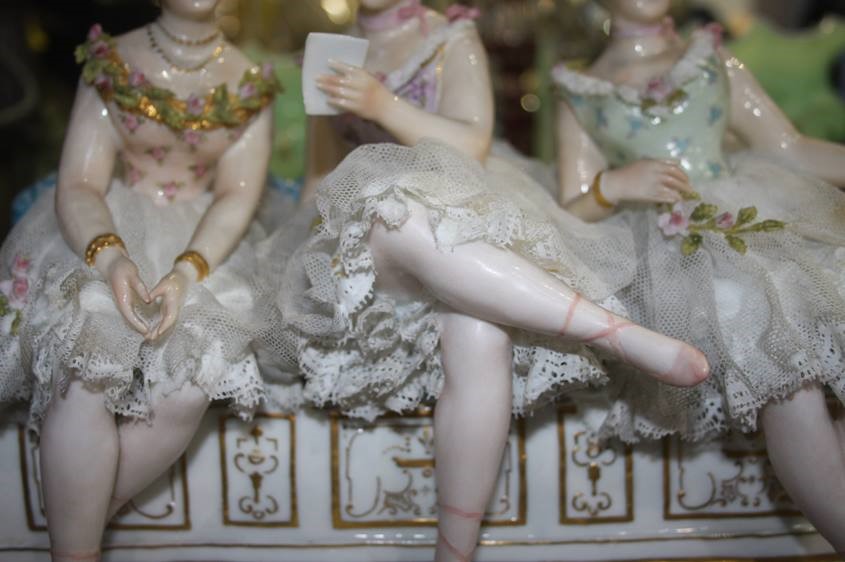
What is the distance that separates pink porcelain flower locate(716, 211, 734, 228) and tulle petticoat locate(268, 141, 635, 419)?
164 mm

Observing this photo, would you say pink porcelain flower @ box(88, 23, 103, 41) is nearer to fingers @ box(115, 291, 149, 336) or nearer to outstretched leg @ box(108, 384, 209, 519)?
fingers @ box(115, 291, 149, 336)

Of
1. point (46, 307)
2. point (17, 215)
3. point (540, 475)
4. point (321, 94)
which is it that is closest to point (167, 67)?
point (321, 94)

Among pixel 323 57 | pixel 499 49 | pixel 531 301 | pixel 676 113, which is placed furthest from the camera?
pixel 499 49

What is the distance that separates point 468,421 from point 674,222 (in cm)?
54

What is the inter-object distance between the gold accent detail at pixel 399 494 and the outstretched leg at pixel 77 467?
416 millimetres

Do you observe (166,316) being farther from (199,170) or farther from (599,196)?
(599,196)

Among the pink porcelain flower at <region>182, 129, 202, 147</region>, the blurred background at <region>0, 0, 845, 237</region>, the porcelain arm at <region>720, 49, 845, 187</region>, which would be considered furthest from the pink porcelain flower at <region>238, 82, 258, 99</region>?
the blurred background at <region>0, 0, 845, 237</region>

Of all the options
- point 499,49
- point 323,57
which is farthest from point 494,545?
point 499,49

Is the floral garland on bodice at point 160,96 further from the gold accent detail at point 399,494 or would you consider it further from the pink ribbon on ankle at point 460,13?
the gold accent detail at point 399,494

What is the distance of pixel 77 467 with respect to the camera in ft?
5.00

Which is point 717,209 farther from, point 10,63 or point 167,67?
point 10,63

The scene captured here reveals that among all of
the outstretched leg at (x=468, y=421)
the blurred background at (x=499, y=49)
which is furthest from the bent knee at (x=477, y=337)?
the blurred background at (x=499, y=49)

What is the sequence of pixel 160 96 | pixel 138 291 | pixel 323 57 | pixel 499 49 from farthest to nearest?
pixel 499 49 < pixel 160 96 < pixel 323 57 < pixel 138 291

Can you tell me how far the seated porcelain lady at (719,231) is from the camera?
155cm
